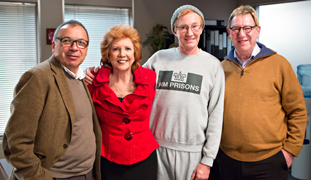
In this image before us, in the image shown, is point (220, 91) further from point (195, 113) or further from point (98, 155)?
point (98, 155)

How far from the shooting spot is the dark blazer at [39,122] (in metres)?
1.28

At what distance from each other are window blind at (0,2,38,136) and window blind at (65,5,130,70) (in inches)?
28.3

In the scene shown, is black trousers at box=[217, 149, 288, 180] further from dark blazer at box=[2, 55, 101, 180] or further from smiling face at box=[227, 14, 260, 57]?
dark blazer at box=[2, 55, 101, 180]

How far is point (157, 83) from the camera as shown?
1.98 m

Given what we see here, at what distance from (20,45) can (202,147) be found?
376 cm

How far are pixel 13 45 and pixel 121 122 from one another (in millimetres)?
3512

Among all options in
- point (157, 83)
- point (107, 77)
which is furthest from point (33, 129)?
point (157, 83)

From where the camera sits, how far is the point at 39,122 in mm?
1366

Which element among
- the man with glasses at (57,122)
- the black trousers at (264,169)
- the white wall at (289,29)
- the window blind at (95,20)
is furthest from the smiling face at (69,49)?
the white wall at (289,29)

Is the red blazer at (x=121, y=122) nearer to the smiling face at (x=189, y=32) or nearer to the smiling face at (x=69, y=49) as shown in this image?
the smiling face at (x=69, y=49)

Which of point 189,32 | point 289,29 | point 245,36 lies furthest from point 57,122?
point 289,29

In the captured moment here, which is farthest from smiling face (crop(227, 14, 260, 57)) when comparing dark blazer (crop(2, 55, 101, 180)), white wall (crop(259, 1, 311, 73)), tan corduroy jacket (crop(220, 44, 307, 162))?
white wall (crop(259, 1, 311, 73))

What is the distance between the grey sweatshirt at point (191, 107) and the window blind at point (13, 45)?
11.0ft

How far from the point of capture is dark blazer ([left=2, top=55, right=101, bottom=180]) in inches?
50.5
